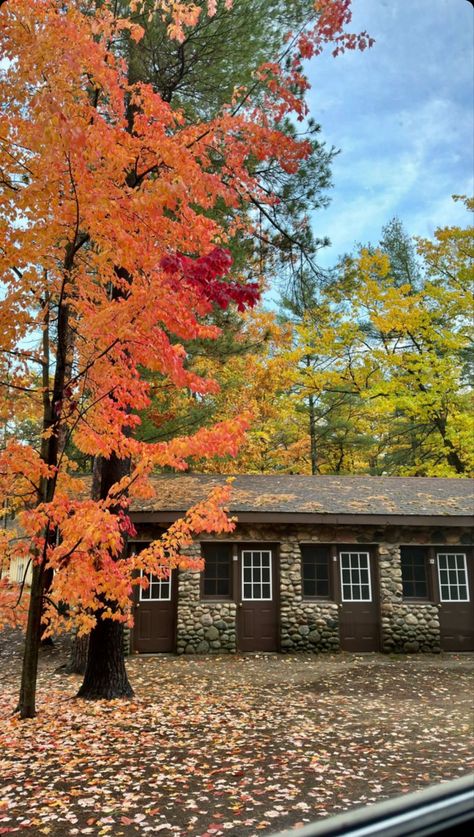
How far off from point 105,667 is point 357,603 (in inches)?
260

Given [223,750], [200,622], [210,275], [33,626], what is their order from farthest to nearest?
[200,622], [33,626], [223,750], [210,275]

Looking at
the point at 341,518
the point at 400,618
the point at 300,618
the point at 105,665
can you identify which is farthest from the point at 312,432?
the point at 105,665

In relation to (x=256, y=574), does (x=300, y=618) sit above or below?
below

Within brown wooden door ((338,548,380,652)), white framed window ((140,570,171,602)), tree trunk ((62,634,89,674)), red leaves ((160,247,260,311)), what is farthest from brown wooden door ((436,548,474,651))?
red leaves ((160,247,260,311))

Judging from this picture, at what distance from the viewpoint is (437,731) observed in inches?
255

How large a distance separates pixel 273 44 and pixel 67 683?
978cm

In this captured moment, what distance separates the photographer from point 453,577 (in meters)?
13.0

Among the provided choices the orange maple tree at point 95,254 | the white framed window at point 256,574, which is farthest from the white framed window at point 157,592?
the orange maple tree at point 95,254

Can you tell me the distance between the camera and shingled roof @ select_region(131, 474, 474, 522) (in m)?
12.3

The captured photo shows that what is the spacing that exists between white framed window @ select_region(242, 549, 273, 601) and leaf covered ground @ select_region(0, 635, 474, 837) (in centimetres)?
275

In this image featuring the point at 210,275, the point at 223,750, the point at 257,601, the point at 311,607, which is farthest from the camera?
the point at 257,601

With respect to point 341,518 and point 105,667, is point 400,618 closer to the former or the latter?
point 341,518

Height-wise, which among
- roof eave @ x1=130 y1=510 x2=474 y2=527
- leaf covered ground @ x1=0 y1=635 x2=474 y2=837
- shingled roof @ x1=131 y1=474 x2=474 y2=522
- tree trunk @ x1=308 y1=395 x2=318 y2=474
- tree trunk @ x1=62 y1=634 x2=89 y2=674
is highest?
tree trunk @ x1=308 y1=395 x2=318 y2=474

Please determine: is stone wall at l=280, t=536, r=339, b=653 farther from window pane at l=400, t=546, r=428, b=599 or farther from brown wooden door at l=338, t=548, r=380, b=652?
window pane at l=400, t=546, r=428, b=599
